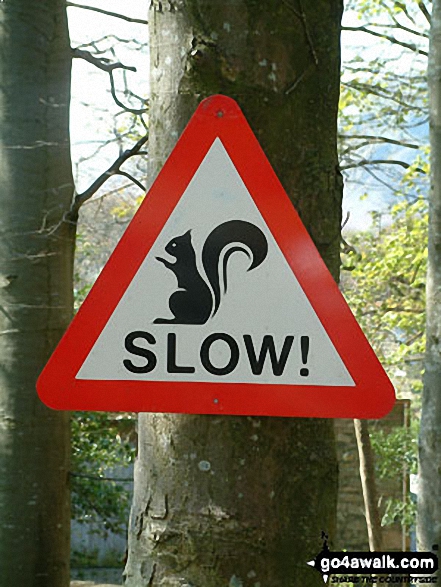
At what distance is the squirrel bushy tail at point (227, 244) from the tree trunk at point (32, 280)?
412 centimetres

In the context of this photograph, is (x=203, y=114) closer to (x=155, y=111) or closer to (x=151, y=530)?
(x=155, y=111)

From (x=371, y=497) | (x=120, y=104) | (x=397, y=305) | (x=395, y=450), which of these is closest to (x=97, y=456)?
(x=371, y=497)

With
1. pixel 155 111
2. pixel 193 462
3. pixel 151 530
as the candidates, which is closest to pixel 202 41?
pixel 155 111

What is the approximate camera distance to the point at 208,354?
2250mm

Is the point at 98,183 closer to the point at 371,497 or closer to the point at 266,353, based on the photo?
the point at 266,353

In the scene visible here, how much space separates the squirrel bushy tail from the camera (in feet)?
7.39

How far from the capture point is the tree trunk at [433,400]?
5.91 m

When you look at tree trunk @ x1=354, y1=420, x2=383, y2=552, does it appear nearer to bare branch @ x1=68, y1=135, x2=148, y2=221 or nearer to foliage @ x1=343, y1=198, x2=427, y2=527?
foliage @ x1=343, y1=198, x2=427, y2=527

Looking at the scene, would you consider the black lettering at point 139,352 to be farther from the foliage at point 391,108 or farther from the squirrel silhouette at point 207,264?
the foliage at point 391,108

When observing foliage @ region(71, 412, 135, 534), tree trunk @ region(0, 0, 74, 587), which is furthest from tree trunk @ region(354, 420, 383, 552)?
tree trunk @ region(0, 0, 74, 587)

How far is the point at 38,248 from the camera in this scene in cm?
634

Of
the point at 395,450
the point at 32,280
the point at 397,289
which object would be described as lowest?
the point at 32,280

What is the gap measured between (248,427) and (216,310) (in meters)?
0.29

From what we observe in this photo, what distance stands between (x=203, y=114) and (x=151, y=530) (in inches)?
38.8
